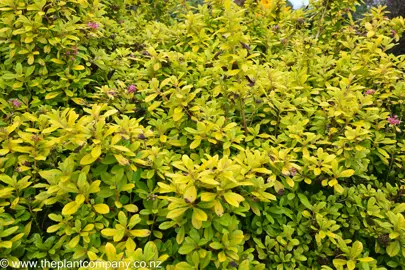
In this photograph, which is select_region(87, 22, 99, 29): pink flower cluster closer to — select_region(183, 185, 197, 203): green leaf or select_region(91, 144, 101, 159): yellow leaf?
select_region(91, 144, 101, 159): yellow leaf

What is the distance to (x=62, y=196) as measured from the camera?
5.20 feet

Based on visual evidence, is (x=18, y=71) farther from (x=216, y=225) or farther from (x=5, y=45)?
(x=216, y=225)

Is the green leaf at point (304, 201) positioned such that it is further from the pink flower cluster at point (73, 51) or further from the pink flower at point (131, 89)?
the pink flower cluster at point (73, 51)

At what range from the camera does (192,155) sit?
6.14 ft

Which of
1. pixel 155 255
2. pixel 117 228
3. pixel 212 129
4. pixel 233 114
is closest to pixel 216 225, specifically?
pixel 155 255

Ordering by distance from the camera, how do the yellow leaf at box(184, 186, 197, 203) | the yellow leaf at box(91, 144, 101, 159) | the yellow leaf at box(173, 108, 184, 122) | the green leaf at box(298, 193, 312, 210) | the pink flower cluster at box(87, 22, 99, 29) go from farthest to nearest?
the pink flower cluster at box(87, 22, 99, 29) → the yellow leaf at box(173, 108, 184, 122) → the green leaf at box(298, 193, 312, 210) → the yellow leaf at box(91, 144, 101, 159) → the yellow leaf at box(184, 186, 197, 203)

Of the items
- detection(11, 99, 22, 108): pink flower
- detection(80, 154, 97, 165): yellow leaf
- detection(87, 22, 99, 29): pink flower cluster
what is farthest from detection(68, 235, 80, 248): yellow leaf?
detection(87, 22, 99, 29): pink flower cluster

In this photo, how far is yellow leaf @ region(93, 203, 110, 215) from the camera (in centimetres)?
153

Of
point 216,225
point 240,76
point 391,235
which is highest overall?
point 240,76

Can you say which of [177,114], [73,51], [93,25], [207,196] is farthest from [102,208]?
[93,25]

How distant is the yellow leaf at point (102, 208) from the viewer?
1.53 m

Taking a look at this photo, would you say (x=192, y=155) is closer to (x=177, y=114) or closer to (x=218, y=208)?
(x=177, y=114)

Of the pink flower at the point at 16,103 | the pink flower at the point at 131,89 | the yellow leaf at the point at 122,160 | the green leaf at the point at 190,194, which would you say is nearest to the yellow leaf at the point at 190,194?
the green leaf at the point at 190,194

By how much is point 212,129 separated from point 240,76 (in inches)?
14.7
